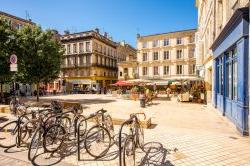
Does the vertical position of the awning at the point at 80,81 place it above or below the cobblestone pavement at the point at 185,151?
above

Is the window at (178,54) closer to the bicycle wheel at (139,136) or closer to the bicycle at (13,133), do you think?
the bicycle wheel at (139,136)

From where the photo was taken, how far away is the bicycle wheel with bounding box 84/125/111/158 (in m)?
5.69

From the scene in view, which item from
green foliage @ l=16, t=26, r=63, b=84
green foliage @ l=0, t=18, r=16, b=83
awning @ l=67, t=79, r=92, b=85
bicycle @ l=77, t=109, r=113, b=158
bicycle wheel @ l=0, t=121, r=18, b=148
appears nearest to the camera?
bicycle @ l=77, t=109, r=113, b=158

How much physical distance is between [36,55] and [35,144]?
13.2 m

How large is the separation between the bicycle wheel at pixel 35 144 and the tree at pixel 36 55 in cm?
1207

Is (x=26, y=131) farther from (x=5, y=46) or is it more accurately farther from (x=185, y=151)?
(x=5, y=46)

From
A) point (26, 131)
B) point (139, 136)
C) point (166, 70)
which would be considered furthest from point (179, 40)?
point (26, 131)

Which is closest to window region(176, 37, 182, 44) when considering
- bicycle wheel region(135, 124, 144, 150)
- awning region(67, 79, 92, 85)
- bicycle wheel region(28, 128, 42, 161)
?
awning region(67, 79, 92, 85)

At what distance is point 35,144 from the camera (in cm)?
536

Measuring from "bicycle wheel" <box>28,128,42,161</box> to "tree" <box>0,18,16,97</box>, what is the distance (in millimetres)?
10296

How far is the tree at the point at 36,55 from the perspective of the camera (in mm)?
16625

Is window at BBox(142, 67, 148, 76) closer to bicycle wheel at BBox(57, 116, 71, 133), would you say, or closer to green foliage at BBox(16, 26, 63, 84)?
green foliage at BBox(16, 26, 63, 84)

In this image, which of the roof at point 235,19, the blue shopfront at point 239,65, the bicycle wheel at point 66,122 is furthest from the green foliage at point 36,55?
the blue shopfront at point 239,65

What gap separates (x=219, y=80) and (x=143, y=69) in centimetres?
3047
